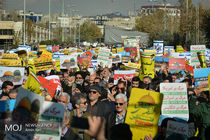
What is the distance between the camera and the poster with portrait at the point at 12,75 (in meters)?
9.45

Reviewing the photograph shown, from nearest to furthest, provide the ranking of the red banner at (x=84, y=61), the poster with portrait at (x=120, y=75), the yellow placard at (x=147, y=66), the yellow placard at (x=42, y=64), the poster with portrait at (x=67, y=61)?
the poster with portrait at (x=120, y=75) → the yellow placard at (x=147, y=66) → the yellow placard at (x=42, y=64) → the poster with portrait at (x=67, y=61) → the red banner at (x=84, y=61)

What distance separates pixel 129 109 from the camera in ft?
18.6

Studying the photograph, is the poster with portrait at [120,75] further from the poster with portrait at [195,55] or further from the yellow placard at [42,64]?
the poster with portrait at [195,55]

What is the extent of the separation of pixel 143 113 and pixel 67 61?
27.4 ft

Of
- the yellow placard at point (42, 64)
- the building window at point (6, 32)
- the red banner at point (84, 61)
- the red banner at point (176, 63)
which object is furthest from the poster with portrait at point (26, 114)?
the building window at point (6, 32)

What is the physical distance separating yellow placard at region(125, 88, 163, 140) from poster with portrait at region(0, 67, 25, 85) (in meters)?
4.54

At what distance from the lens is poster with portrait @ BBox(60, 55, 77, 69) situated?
44.7ft

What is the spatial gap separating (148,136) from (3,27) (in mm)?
71053

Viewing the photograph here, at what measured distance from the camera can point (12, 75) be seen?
9.57 metres

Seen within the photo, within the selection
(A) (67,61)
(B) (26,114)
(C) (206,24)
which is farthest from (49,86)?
(C) (206,24)

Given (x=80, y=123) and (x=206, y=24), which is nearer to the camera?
(x=80, y=123)

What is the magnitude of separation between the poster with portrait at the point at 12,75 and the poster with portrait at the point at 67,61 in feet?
12.7

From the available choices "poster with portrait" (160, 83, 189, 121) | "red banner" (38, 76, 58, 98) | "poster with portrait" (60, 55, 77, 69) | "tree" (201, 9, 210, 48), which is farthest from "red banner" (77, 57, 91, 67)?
"tree" (201, 9, 210, 48)

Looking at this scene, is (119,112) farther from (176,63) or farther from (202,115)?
(176,63)
